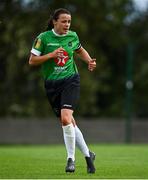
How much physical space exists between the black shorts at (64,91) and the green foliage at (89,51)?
15.0 meters

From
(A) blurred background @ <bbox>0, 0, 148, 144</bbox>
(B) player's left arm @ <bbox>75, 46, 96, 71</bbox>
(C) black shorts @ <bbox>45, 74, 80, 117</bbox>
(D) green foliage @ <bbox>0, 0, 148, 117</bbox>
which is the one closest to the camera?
(C) black shorts @ <bbox>45, 74, 80, 117</bbox>

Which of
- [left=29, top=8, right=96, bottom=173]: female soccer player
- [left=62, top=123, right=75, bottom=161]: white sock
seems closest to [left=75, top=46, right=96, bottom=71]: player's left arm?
[left=29, top=8, right=96, bottom=173]: female soccer player

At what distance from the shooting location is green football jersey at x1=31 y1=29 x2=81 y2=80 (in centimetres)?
988

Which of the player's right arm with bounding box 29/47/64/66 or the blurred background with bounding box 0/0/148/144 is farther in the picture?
the blurred background with bounding box 0/0/148/144

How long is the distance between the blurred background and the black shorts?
13.0 metres

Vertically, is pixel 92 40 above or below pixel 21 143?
above

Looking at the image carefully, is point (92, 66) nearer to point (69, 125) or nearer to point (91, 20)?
point (69, 125)

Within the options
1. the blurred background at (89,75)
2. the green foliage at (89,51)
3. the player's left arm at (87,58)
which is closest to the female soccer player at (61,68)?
the player's left arm at (87,58)

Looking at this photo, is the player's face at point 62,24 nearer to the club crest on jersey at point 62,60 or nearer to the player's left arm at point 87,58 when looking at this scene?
the club crest on jersey at point 62,60

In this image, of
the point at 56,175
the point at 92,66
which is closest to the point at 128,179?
the point at 56,175

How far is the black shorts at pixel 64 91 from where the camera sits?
386 inches

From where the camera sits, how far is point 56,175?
30.8 ft

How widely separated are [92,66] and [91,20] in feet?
79.1

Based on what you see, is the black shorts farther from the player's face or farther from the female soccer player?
the player's face
